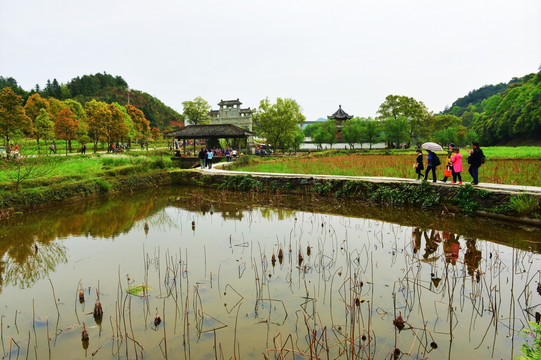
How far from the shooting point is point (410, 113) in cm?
4447

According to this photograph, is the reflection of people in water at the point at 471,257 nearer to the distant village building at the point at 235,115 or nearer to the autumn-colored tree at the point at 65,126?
the autumn-colored tree at the point at 65,126

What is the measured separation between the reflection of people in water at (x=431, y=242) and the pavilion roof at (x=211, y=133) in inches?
783

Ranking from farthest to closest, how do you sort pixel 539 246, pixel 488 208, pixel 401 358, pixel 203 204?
1. pixel 203 204
2. pixel 488 208
3. pixel 539 246
4. pixel 401 358

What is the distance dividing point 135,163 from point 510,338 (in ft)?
66.6

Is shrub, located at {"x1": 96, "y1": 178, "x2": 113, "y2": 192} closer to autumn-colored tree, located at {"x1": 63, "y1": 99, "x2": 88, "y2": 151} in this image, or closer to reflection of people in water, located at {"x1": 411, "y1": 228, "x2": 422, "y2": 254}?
reflection of people in water, located at {"x1": 411, "y1": 228, "x2": 422, "y2": 254}

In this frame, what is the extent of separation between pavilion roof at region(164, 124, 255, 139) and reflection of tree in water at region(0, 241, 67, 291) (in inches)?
762

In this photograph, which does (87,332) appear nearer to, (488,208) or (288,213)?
(288,213)

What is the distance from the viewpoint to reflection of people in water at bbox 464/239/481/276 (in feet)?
20.1

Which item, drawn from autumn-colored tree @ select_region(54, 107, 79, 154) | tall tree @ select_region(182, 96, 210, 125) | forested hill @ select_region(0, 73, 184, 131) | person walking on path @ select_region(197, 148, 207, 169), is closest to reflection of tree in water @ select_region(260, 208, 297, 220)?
person walking on path @ select_region(197, 148, 207, 169)

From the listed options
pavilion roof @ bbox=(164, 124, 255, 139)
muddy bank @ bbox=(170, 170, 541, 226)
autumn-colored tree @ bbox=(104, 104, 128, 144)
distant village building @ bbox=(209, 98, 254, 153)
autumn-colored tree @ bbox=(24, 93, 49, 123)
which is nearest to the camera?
muddy bank @ bbox=(170, 170, 541, 226)

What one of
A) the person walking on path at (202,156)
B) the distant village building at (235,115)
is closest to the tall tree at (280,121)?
the distant village building at (235,115)

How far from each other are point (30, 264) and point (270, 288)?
205 inches

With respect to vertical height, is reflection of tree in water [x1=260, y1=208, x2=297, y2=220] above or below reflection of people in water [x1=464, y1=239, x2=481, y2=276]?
above

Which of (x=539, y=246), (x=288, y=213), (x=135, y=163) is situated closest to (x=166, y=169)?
(x=135, y=163)
